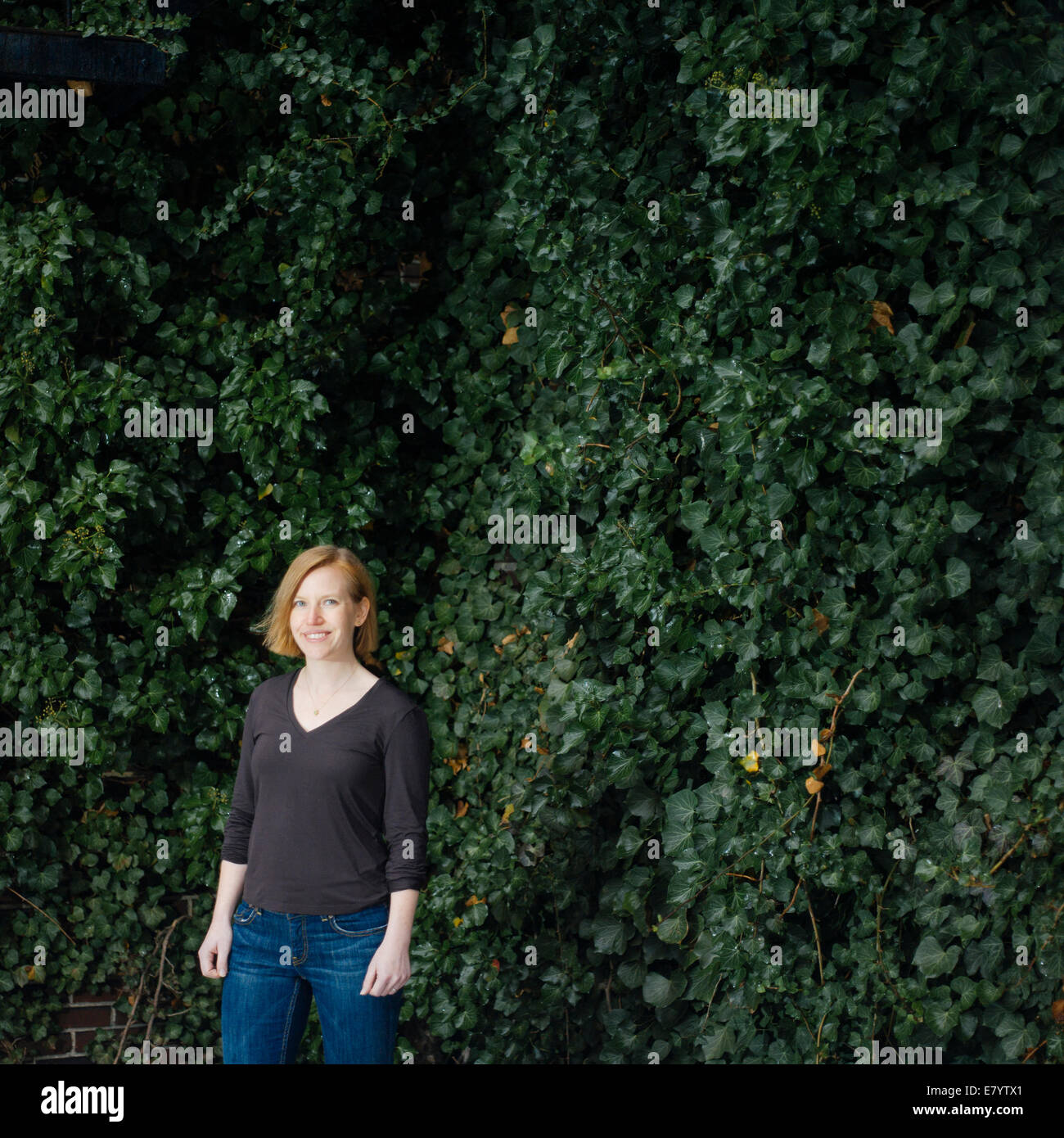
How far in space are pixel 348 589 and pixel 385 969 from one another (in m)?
0.72

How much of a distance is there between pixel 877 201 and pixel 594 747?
4.62 ft

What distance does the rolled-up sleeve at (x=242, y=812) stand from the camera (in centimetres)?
248

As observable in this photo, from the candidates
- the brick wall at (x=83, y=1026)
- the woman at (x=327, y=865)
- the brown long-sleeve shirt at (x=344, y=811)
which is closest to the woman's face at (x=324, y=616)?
the woman at (x=327, y=865)

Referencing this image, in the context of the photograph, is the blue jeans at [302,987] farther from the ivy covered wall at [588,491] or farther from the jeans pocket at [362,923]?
the ivy covered wall at [588,491]

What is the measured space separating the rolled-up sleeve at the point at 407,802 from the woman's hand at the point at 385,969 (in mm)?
101

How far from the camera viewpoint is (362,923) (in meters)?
2.33

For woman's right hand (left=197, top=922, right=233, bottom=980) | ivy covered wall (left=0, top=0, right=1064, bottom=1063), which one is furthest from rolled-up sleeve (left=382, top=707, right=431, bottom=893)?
ivy covered wall (left=0, top=0, right=1064, bottom=1063)

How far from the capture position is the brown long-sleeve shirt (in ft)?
7.61

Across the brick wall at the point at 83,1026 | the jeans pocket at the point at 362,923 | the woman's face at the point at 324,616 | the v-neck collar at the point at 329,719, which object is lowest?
the brick wall at the point at 83,1026

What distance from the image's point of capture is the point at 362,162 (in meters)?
3.39

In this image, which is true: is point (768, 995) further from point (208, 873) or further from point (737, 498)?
point (208, 873)

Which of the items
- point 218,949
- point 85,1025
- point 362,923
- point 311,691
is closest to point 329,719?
point 311,691

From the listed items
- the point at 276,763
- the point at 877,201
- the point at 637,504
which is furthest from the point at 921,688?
the point at 276,763

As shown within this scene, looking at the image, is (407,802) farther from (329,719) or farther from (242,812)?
(242,812)
